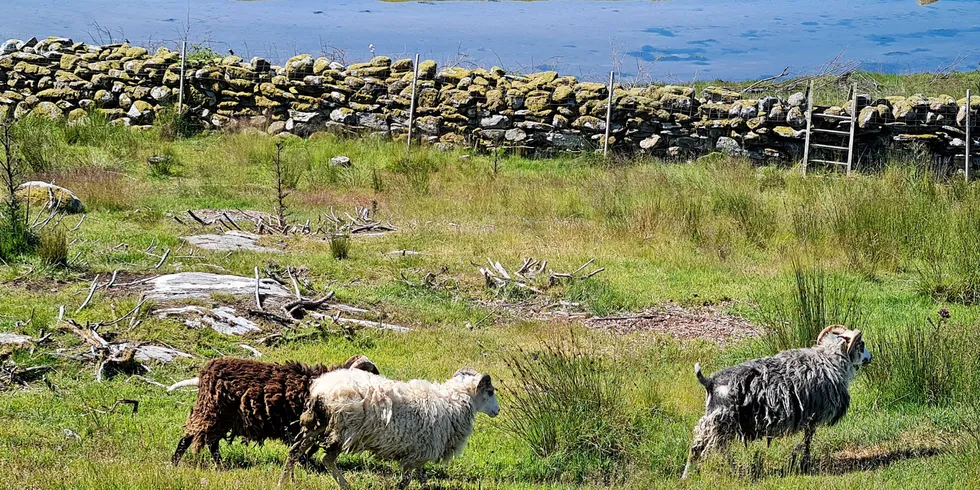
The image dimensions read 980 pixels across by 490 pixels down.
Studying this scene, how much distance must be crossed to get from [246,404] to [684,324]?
6.27 metres

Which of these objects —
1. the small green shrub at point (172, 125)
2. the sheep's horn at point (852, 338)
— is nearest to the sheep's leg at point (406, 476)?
the sheep's horn at point (852, 338)

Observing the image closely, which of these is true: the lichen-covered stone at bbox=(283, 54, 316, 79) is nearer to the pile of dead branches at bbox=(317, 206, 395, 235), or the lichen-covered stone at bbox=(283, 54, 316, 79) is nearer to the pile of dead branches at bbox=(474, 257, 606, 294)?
the pile of dead branches at bbox=(317, 206, 395, 235)

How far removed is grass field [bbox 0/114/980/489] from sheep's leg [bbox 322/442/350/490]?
0.57 feet

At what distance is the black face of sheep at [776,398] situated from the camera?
6.64m

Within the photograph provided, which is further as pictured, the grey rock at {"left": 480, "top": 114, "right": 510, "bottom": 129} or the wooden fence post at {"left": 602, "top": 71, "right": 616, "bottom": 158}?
the grey rock at {"left": 480, "top": 114, "right": 510, "bottom": 129}

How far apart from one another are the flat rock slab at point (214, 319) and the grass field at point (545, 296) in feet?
0.55

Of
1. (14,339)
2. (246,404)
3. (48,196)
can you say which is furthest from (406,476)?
(48,196)

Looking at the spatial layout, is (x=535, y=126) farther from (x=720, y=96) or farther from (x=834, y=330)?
(x=834, y=330)

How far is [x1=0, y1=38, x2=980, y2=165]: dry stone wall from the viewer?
22.1 metres

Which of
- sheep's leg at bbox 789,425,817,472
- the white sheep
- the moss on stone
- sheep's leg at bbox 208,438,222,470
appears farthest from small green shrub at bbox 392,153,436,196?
the white sheep

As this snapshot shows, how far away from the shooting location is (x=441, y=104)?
24453 millimetres

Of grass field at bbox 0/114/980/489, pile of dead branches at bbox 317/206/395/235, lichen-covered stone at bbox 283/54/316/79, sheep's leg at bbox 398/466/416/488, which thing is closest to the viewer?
sheep's leg at bbox 398/466/416/488

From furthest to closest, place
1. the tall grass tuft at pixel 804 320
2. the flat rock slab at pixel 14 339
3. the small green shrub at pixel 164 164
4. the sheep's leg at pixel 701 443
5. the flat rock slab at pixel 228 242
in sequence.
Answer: the small green shrub at pixel 164 164 < the flat rock slab at pixel 228 242 < the tall grass tuft at pixel 804 320 < the flat rock slab at pixel 14 339 < the sheep's leg at pixel 701 443

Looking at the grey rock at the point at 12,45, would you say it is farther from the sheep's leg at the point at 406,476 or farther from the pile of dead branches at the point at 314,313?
the sheep's leg at the point at 406,476
